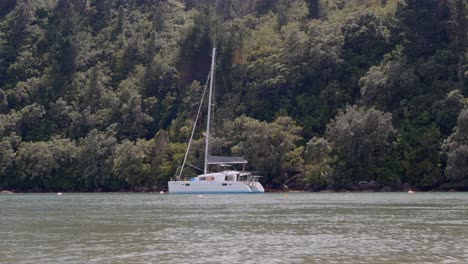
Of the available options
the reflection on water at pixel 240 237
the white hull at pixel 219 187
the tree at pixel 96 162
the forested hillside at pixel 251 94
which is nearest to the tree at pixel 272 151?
the forested hillside at pixel 251 94

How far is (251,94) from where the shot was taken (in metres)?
107

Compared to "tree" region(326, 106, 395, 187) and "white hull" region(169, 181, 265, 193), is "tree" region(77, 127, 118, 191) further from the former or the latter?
"tree" region(326, 106, 395, 187)

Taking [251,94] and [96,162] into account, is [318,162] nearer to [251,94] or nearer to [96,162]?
[251,94]

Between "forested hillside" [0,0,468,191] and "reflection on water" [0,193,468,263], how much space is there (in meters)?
43.0

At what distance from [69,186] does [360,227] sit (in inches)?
2950

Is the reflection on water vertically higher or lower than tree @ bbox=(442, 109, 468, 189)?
lower

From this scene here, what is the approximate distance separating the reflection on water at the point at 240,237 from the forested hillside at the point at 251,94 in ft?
141

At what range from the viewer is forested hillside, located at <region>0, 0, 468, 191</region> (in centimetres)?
8756

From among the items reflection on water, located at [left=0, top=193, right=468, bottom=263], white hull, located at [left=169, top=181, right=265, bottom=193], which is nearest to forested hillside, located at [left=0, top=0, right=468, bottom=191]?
white hull, located at [left=169, top=181, right=265, bottom=193]

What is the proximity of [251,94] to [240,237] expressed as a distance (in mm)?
77584

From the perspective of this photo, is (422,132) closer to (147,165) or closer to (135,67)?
(147,165)

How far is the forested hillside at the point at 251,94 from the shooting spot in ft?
287

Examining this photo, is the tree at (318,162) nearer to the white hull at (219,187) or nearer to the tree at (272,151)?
the tree at (272,151)

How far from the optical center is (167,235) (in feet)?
103
